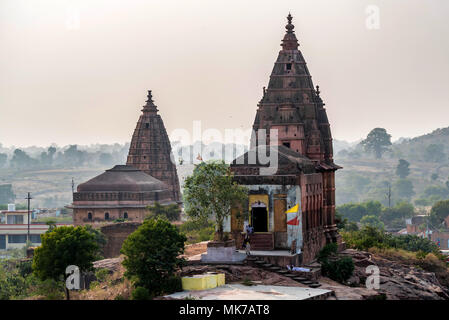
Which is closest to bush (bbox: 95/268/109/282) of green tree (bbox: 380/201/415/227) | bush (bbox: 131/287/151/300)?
bush (bbox: 131/287/151/300)

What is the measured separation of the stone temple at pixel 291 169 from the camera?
45188mm

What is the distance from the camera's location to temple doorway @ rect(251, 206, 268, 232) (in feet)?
149

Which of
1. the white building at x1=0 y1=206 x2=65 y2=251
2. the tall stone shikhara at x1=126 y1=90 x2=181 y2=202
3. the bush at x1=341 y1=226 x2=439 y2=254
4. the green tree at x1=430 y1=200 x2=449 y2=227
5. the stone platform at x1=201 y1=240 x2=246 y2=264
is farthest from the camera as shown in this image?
the green tree at x1=430 y1=200 x2=449 y2=227

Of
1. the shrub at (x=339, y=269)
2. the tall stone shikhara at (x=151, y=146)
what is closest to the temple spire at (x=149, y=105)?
the tall stone shikhara at (x=151, y=146)

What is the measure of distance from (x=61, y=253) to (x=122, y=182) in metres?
47.2

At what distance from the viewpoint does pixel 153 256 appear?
39656 millimetres

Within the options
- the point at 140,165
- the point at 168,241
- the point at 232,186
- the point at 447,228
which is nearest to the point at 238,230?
the point at 232,186

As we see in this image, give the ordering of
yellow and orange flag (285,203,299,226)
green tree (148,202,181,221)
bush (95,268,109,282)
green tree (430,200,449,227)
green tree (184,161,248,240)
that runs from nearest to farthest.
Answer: green tree (184,161,248,240), yellow and orange flag (285,203,299,226), bush (95,268,109,282), green tree (148,202,181,221), green tree (430,200,449,227)

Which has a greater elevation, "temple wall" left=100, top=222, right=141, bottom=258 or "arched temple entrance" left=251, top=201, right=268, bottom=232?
"arched temple entrance" left=251, top=201, right=268, bottom=232

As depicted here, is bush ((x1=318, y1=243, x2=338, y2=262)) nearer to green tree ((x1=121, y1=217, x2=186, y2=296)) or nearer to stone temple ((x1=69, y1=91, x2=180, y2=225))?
green tree ((x1=121, y1=217, x2=186, y2=296))

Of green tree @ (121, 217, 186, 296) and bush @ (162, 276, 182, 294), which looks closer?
bush @ (162, 276, 182, 294)

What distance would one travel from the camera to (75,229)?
41.3 metres

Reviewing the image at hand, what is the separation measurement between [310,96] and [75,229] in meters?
17.0
